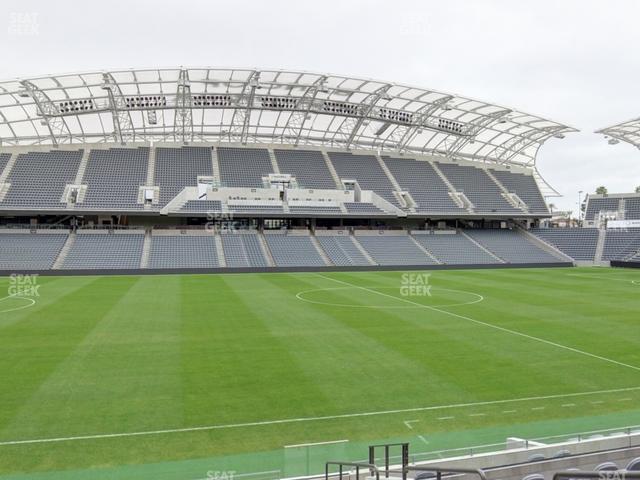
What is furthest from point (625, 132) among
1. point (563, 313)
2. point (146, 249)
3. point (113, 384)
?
point (113, 384)

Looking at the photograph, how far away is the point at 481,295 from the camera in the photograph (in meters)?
33.8

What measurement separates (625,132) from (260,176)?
129 feet

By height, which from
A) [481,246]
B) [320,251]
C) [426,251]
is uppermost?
[481,246]

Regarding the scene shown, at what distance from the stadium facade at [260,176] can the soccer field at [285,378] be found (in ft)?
77.0

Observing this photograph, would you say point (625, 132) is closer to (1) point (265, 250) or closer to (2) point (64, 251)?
(1) point (265, 250)

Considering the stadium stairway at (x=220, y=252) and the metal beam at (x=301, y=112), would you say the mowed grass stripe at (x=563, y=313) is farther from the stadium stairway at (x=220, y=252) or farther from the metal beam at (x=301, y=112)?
the metal beam at (x=301, y=112)

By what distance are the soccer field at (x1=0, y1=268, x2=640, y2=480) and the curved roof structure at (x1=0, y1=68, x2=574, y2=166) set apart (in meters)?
23.8

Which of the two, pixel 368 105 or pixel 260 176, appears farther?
pixel 260 176

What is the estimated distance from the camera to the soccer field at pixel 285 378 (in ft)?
35.1

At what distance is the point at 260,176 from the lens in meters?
61.4

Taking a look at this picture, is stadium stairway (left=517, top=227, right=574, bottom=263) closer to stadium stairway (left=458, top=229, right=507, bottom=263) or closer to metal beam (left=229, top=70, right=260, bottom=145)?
stadium stairway (left=458, top=229, right=507, bottom=263)

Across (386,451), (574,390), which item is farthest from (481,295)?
(386,451)

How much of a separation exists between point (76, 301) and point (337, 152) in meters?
44.1

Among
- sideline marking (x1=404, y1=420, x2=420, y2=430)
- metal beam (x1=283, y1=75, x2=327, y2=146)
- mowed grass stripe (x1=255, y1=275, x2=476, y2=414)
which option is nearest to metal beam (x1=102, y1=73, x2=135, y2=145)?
metal beam (x1=283, y1=75, x2=327, y2=146)
